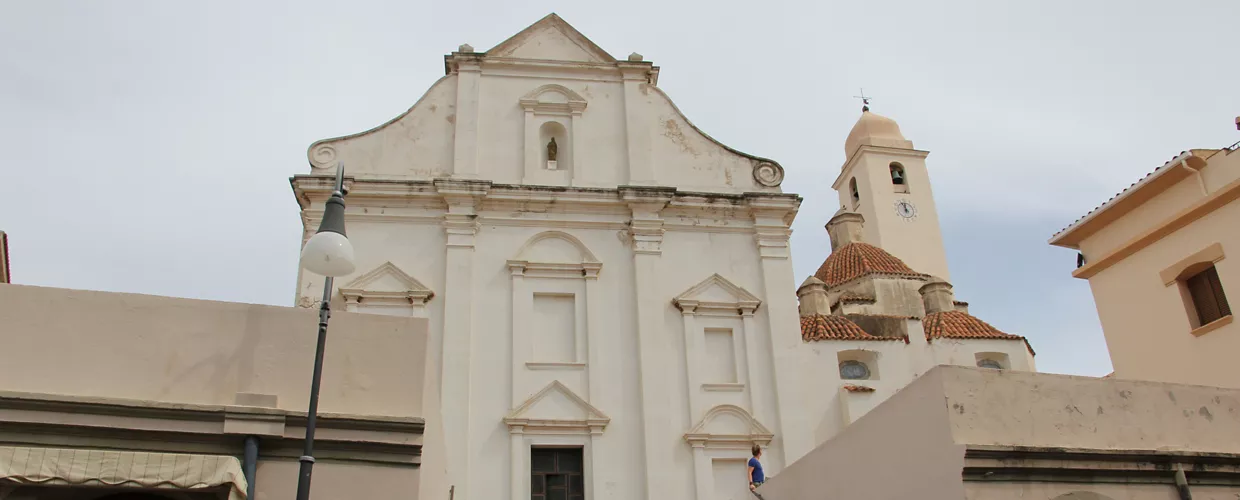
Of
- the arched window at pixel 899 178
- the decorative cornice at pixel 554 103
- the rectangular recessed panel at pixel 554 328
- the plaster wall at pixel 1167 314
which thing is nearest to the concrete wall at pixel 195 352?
the rectangular recessed panel at pixel 554 328

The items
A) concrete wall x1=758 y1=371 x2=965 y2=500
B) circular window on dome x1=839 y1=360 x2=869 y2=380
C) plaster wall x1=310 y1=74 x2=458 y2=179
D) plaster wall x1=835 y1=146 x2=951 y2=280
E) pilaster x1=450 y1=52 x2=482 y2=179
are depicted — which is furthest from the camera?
plaster wall x1=835 y1=146 x2=951 y2=280

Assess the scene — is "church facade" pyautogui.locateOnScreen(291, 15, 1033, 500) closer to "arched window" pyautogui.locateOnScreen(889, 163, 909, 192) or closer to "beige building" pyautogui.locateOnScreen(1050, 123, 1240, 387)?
"beige building" pyautogui.locateOnScreen(1050, 123, 1240, 387)

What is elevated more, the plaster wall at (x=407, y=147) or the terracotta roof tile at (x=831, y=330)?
the plaster wall at (x=407, y=147)

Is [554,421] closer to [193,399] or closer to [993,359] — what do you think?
[193,399]

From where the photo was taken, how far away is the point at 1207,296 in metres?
16.0

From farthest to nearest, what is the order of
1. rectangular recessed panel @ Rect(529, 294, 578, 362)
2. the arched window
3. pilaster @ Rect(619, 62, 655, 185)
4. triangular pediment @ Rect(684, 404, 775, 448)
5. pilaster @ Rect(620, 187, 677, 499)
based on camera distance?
1. the arched window
2. pilaster @ Rect(619, 62, 655, 185)
3. rectangular recessed panel @ Rect(529, 294, 578, 362)
4. triangular pediment @ Rect(684, 404, 775, 448)
5. pilaster @ Rect(620, 187, 677, 499)

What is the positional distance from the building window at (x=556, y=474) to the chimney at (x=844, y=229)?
23.9 metres

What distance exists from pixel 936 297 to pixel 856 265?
359cm

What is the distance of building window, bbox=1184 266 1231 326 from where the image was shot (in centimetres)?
1565

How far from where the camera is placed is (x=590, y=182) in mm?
20203

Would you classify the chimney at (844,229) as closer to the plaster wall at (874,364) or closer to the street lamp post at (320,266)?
the plaster wall at (874,364)

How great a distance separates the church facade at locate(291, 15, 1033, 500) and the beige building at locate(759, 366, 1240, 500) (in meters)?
6.95

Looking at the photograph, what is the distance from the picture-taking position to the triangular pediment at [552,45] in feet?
70.1

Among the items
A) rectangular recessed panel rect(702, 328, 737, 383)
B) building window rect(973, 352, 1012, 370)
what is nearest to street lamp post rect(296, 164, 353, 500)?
rectangular recessed panel rect(702, 328, 737, 383)
